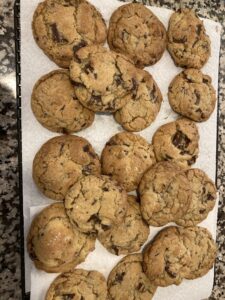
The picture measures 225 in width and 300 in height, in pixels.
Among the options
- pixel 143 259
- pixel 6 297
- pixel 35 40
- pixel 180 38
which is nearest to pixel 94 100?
pixel 35 40

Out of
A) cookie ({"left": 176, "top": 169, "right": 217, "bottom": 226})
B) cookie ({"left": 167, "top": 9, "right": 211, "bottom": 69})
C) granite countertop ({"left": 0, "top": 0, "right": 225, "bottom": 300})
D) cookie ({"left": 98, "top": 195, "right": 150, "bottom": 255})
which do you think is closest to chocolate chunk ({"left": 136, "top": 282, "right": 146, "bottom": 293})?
cookie ({"left": 98, "top": 195, "right": 150, "bottom": 255})

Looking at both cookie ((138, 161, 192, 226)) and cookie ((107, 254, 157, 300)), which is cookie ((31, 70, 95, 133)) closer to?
cookie ((138, 161, 192, 226))

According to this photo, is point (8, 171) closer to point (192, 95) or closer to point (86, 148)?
point (86, 148)

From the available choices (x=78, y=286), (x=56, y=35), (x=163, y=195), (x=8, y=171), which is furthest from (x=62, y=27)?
(x=78, y=286)

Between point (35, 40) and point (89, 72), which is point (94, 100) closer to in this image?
point (89, 72)

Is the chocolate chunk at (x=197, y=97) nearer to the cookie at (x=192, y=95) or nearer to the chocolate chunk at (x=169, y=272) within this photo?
the cookie at (x=192, y=95)

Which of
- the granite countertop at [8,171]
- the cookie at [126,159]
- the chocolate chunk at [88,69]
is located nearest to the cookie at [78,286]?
the granite countertop at [8,171]
